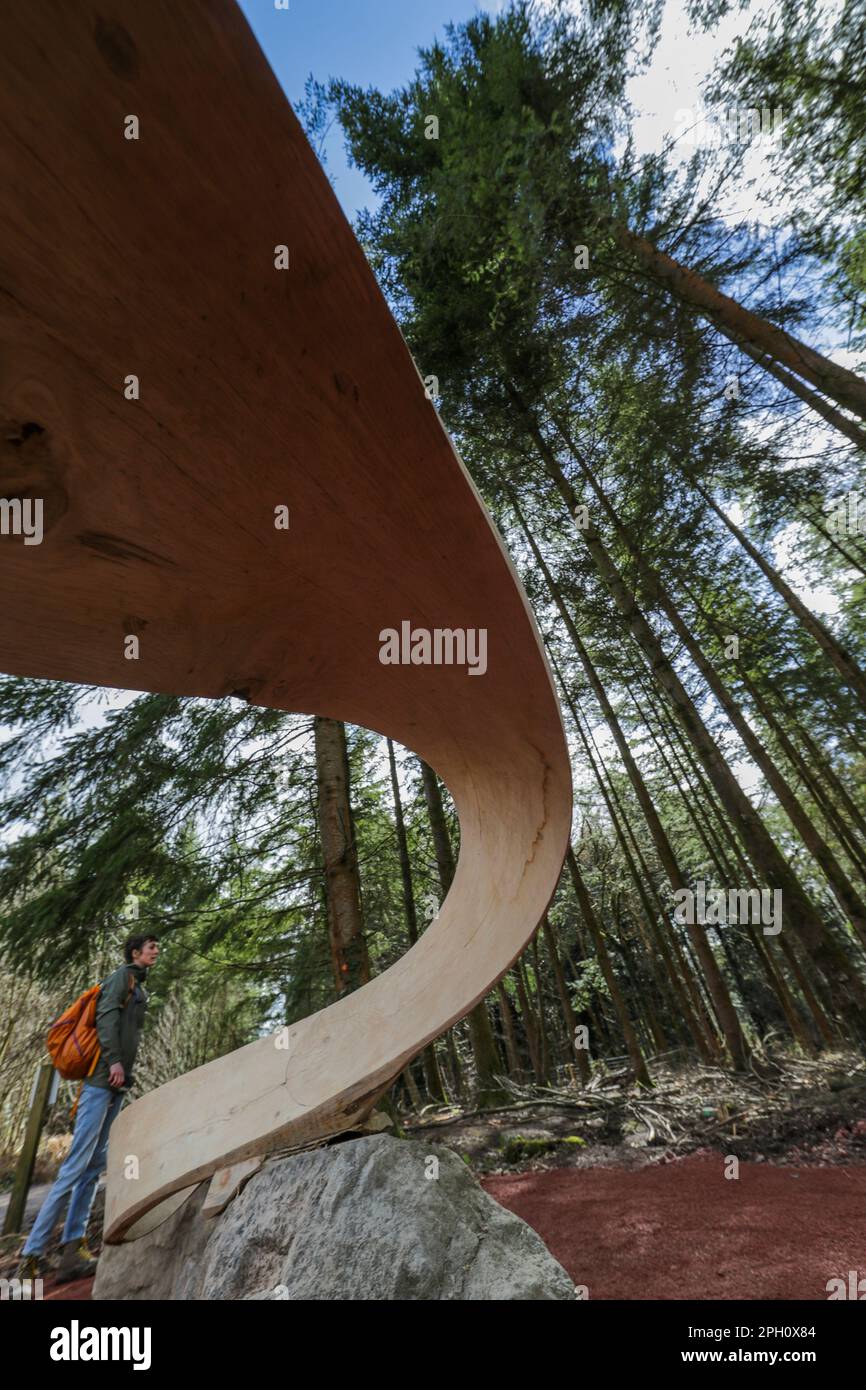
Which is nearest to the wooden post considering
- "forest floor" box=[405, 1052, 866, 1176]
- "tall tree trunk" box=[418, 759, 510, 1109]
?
"forest floor" box=[405, 1052, 866, 1176]

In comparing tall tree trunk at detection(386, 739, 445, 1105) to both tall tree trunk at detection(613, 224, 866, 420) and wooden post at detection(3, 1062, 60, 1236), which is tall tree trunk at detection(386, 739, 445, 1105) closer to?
wooden post at detection(3, 1062, 60, 1236)

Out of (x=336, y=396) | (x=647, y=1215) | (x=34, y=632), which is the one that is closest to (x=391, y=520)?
(x=336, y=396)

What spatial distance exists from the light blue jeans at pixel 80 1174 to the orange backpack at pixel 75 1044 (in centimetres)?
11

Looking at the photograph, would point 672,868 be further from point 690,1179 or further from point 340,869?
point 340,869

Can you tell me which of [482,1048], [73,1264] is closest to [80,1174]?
[73,1264]

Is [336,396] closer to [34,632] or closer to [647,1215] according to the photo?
[34,632]

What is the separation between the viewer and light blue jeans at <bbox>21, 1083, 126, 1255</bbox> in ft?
10.4

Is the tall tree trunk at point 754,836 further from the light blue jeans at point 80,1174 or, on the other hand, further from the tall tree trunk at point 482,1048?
the light blue jeans at point 80,1174

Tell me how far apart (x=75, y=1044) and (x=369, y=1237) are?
2.59 metres

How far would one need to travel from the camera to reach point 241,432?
89 centimetres

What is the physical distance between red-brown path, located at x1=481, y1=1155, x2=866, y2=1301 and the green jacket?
95.2 inches

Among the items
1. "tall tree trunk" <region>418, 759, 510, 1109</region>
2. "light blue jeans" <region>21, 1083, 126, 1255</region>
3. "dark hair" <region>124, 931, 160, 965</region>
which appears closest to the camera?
"light blue jeans" <region>21, 1083, 126, 1255</region>

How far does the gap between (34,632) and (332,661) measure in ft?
1.84

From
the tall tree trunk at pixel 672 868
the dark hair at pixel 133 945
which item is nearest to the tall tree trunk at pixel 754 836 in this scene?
the tall tree trunk at pixel 672 868
